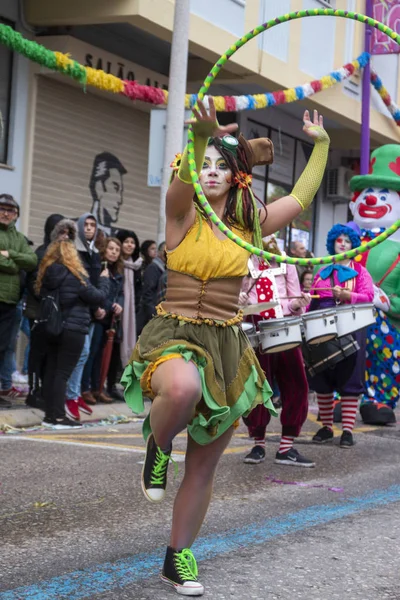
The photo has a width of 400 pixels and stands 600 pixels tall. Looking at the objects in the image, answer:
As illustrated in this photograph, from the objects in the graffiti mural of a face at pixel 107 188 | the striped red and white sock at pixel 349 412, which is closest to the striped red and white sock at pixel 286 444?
the striped red and white sock at pixel 349 412

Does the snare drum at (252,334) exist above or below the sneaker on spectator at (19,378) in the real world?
above

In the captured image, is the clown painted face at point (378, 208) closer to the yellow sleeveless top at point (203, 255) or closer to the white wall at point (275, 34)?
the white wall at point (275, 34)

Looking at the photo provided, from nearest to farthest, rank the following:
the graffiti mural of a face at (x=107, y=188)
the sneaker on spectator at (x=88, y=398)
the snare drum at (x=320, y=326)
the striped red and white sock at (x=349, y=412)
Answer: the snare drum at (x=320, y=326), the striped red and white sock at (x=349, y=412), the sneaker on spectator at (x=88, y=398), the graffiti mural of a face at (x=107, y=188)

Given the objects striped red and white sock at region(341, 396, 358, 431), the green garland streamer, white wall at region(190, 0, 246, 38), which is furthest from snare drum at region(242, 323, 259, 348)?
white wall at region(190, 0, 246, 38)

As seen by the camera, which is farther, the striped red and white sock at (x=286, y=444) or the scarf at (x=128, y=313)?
the scarf at (x=128, y=313)

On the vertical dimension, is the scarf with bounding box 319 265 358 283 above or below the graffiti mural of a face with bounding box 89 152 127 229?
below

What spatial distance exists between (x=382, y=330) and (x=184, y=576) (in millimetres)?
7196

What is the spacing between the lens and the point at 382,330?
1119 cm

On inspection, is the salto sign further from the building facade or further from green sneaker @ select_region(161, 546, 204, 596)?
green sneaker @ select_region(161, 546, 204, 596)

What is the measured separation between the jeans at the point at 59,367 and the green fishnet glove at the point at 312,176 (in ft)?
16.4

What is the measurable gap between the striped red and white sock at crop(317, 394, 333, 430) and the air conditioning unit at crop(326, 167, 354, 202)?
1399 centimetres

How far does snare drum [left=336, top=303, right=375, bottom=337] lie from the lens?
8.63 metres

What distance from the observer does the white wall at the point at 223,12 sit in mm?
15203

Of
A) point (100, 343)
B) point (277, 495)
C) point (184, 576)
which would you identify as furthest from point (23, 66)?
point (184, 576)
